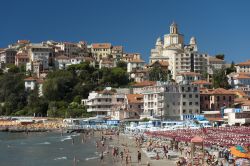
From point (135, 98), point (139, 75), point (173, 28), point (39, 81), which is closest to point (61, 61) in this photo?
point (39, 81)

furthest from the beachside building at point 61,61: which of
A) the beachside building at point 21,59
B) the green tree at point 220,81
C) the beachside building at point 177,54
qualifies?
the green tree at point 220,81

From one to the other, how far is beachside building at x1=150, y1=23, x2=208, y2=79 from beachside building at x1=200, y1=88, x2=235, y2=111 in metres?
29.7

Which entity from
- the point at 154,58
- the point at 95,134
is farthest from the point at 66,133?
the point at 154,58

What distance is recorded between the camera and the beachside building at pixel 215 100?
3081 inches

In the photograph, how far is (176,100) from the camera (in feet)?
241

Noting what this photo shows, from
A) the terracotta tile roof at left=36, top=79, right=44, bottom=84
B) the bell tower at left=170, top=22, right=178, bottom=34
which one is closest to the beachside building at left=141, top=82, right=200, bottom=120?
the terracotta tile roof at left=36, top=79, right=44, bottom=84

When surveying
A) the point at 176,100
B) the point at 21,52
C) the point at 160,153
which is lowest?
the point at 160,153

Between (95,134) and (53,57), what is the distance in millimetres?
64760

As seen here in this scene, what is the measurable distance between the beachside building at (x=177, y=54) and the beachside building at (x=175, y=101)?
3435 cm

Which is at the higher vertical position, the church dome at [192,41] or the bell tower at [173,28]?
the bell tower at [173,28]

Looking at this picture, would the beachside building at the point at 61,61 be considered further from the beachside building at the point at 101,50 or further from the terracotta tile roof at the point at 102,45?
the terracotta tile roof at the point at 102,45

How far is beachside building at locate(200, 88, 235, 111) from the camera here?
7825 centimetres

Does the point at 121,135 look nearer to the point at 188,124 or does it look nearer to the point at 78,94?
Answer: the point at 188,124

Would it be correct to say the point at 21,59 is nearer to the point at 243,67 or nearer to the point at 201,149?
the point at 243,67
